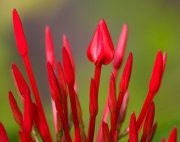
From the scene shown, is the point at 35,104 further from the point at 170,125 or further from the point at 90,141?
the point at 170,125

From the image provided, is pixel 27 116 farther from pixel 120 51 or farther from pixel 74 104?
pixel 120 51

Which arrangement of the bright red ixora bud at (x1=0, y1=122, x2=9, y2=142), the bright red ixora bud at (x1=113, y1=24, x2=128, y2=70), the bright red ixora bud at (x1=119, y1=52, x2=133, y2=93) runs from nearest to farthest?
1. the bright red ixora bud at (x1=0, y1=122, x2=9, y2=142)
2. the bright red ixora bud at (x1=119, y1=52, x2=133, y2=93)
3. the bright red ixora bud at (x1=113, y1=24, x2=128, y2=70)

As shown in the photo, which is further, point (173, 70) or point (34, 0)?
point (34, 0)

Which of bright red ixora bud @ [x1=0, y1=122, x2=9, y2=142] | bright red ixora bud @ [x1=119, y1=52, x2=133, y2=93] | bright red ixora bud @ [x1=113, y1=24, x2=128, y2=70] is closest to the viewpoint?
bright red ixora bud @ [x1=0, y1=122, x2=9, y2=142]

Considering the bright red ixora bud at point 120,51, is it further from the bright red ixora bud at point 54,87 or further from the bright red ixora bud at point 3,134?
the bright red ixora bud at point 3,134

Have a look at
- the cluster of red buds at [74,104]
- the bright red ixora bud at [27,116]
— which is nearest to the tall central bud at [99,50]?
the cluster of red buds at [74,104]

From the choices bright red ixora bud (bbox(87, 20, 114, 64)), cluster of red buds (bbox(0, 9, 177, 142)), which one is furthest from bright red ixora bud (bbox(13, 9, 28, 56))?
bright red ixora bud (bbox(87, 20, 114, 64))

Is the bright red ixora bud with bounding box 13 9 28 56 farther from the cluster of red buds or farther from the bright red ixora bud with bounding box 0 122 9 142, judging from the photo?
the bright red ixora bud with bounding box 0 122 9 142

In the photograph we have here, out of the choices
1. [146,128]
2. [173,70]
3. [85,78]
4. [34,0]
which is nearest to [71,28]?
[34,0]

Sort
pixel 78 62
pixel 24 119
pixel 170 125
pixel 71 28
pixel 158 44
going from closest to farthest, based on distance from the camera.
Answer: pixel 24 119 < pixel 170 125 < pixel 158 44 < pixel 78 62 < pixel 71 28
